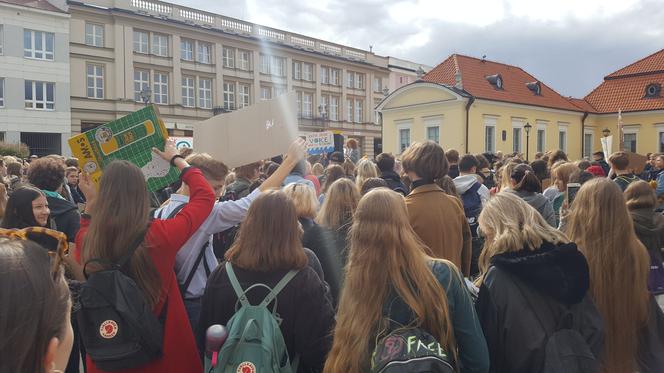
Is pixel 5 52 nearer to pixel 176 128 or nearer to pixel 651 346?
pixel 176 128

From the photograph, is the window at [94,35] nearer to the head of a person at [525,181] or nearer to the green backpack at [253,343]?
the head of a person at [525,181]

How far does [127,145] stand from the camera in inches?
138

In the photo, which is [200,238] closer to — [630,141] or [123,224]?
[123,224]

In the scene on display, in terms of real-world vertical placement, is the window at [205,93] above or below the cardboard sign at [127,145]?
above

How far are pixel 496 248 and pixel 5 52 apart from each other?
37.0m

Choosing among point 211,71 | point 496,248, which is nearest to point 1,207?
point 496,248

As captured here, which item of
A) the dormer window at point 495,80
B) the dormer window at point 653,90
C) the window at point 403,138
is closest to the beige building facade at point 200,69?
the window at point 403,138

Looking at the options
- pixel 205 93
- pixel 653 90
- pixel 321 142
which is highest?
pixel 205 93

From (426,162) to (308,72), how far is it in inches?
1887

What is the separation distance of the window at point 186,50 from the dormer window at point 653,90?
3500cm

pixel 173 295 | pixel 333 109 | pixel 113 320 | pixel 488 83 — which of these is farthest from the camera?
pixel 333 109

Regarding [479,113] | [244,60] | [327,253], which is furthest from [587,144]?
[327,253]

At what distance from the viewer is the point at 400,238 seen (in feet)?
8.20

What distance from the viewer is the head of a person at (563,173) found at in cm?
634
